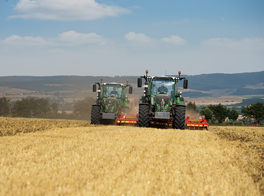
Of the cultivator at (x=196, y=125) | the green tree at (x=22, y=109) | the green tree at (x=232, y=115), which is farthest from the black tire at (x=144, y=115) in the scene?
the green tree at (x=232, y=115)

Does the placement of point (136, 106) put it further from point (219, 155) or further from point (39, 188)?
point (39, 188)

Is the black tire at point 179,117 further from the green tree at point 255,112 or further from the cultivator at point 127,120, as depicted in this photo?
the green tree at point 255,112

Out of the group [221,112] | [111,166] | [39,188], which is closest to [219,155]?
[111,166]

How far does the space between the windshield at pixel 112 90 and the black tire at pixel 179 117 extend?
189 inches

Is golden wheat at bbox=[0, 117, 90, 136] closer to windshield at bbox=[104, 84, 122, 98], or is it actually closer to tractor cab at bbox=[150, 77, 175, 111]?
windshield at bbox=[104, 84, 122, 98]

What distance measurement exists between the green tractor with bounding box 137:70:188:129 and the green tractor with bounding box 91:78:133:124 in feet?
9.01

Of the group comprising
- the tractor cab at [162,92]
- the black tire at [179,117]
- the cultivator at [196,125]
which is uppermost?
the tractor cab at [162,92]

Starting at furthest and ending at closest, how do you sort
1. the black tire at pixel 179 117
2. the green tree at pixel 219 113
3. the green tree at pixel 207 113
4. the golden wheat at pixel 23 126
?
the green tree at pixel 219 113 → the green tree at pixel 207 113 → the black tire at pixel 179 117 → the golden wheat at pixel 23 126

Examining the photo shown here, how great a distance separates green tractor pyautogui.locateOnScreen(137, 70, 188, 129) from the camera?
1756 cm

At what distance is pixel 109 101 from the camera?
2091cm

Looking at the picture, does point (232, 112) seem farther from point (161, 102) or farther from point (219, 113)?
point (161, 102)

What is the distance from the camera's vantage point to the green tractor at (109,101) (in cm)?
2031

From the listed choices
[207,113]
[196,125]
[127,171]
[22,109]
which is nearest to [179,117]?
[196,125]

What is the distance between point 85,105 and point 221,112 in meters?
39.1
